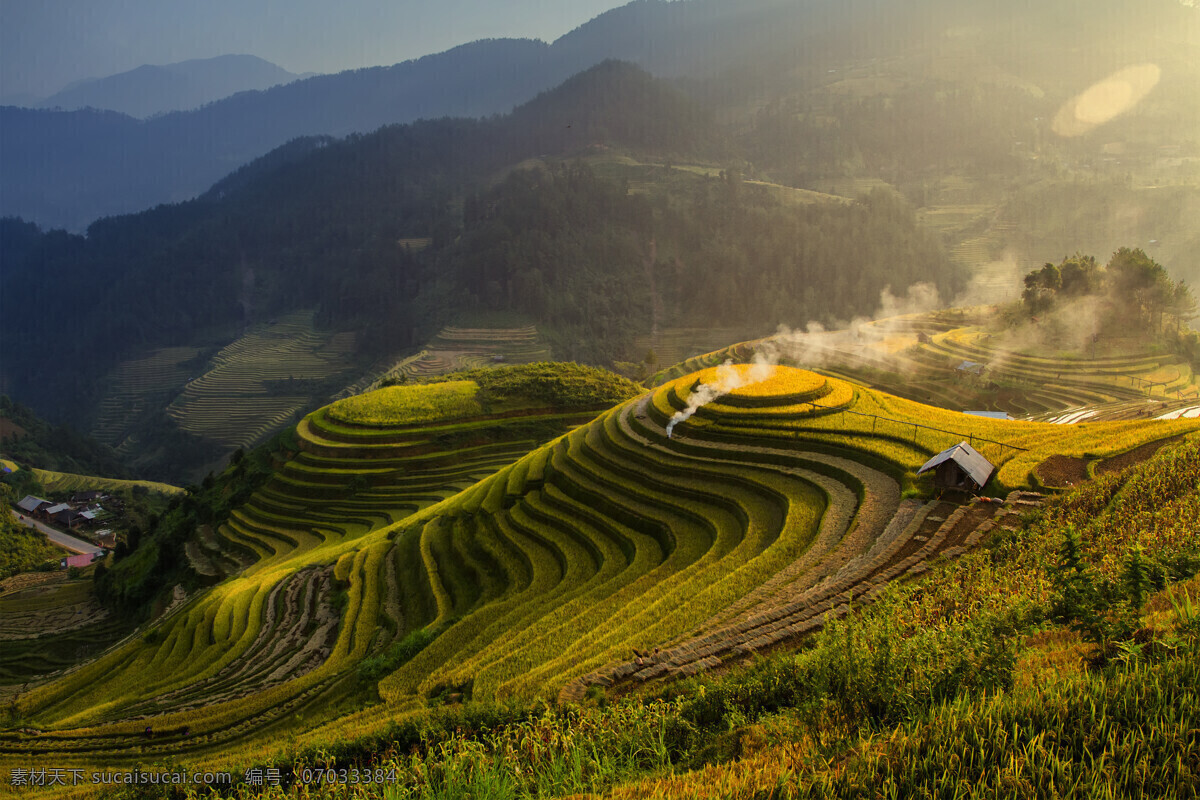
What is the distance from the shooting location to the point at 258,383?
10269 centimetres

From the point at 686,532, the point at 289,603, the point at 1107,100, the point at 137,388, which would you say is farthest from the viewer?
the point at 1107,100

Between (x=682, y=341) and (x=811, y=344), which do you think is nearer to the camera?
(x=811, y=344)

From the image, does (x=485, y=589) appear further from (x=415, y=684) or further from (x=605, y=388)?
(x=605, y=388)

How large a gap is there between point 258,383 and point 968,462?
103 m

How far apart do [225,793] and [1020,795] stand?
27.8 feet

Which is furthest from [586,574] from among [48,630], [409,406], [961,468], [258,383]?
[258,383]

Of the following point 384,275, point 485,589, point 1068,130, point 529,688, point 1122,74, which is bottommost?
point 485,589

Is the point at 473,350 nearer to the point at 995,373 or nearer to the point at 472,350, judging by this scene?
the point at 472,350

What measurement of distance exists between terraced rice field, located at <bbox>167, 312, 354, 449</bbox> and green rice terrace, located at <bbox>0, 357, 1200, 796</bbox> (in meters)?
66.7

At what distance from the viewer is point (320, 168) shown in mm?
169750

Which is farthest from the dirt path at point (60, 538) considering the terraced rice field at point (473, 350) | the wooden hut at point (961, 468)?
the wooden hut at point (961, 468)

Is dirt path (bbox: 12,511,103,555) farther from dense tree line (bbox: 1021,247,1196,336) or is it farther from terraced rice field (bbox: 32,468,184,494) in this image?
dense tree line (bbox: 1021,247,1196,336)

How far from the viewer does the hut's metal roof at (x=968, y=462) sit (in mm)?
16656

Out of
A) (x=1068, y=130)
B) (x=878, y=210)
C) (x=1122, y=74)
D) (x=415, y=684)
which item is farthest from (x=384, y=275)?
(x=1122, y=74)
